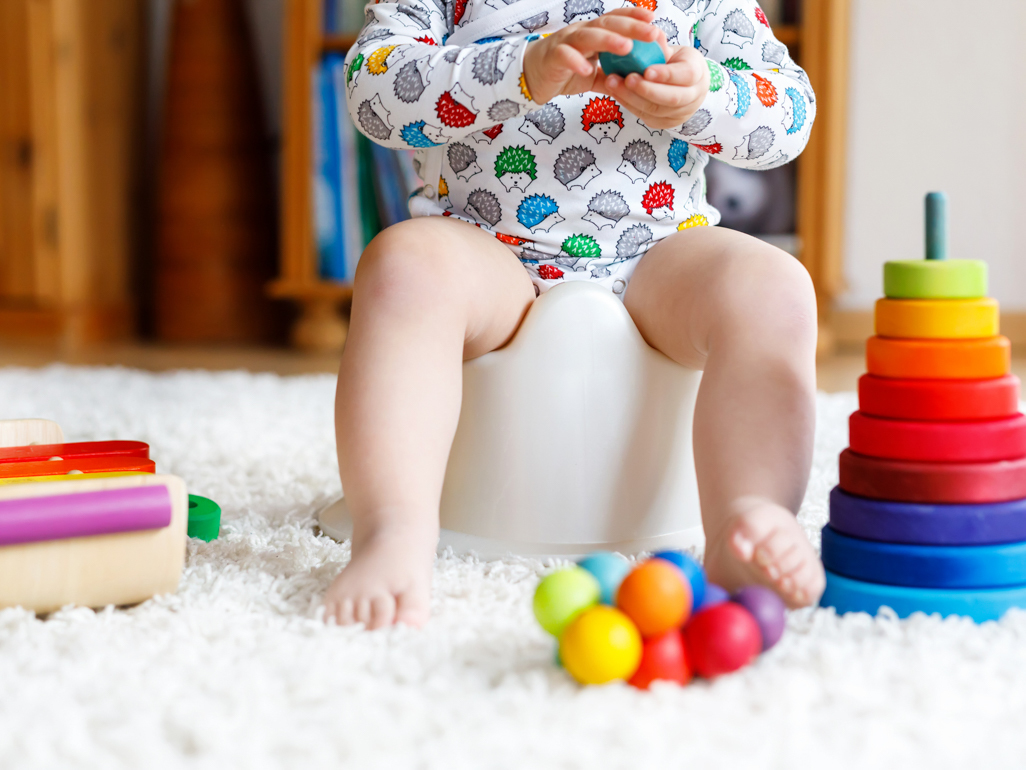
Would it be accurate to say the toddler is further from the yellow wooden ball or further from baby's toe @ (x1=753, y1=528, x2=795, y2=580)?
the yellow wooden ball

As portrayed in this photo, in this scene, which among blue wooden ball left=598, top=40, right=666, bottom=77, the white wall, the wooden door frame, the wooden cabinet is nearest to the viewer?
blue wooden ball left=598, top=40, right=666, bottom=77

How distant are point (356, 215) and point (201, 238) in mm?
Result: 383

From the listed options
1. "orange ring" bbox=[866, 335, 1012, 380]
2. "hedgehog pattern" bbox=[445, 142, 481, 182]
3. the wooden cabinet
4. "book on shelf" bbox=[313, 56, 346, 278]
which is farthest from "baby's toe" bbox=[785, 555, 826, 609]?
the wooden cabinet

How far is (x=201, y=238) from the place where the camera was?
2.14 metres

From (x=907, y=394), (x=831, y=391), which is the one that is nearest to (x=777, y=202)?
(x=831, y=391)

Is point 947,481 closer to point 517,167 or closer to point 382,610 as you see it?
point 382,610

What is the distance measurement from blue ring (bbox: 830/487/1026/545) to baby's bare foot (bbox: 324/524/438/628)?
240mm

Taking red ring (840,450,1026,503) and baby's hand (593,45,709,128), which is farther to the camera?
baby's hand (593,45,709,128)

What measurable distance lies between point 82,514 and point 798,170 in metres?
1.51

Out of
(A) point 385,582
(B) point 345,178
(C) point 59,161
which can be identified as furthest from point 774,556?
(C) point 59,161

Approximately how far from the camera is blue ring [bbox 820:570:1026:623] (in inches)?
21.2

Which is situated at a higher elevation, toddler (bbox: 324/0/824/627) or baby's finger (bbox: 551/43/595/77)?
baby's finger (bbox: 551/43/595/77)

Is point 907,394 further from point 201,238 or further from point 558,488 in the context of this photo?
point 201,238

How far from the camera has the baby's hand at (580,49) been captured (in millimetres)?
623
